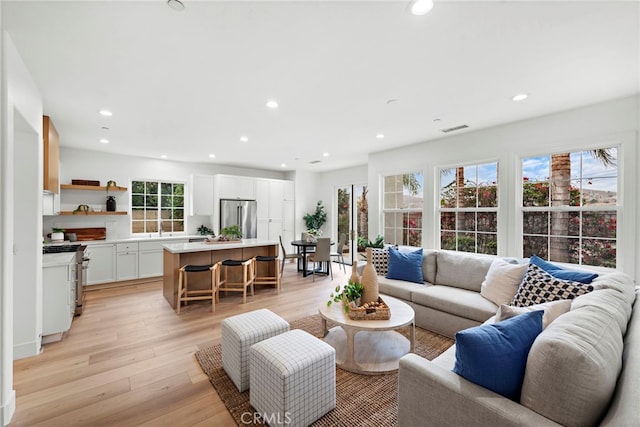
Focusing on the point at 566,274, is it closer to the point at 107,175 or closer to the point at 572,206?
the point at 572,206

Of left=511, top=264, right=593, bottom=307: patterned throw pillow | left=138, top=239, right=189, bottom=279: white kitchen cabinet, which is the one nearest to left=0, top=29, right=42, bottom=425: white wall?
left=138, top=239, right=189, bottom=279: white kitchen cabinet

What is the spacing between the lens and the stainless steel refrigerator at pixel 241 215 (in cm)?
656

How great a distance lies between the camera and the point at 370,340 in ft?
9.46

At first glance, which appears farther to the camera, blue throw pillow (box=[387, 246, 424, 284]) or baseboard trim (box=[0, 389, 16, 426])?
blue throw pillow (box=[387, 246, 424, 284])

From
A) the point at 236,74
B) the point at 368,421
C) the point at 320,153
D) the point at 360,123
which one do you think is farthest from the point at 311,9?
the point at 320,153

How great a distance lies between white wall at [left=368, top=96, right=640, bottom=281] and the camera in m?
2.93

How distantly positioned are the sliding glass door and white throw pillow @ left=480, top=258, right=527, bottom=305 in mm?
4268

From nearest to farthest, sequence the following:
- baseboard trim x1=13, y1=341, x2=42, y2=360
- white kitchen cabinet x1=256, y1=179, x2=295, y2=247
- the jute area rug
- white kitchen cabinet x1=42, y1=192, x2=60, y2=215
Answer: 1. the jute area rug
2. baseboard trim x1=13, y1=341, x2=42, y2=360
3. white kitchen cabinet x1=42, y1=192, x2=60, y2=215
4. white kitchen cabinet x1=256, y1=179, x2=295, y2=247

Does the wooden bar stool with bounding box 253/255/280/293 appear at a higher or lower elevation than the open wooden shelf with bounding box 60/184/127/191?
lower

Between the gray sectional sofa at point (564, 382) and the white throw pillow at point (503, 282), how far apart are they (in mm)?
906

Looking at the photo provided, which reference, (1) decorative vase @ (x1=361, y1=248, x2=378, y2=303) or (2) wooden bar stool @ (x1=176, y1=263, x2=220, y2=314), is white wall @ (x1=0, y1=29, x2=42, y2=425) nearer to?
(2) wooden bar stool @ (x1=176, y1=263, x2=220, y2=314)

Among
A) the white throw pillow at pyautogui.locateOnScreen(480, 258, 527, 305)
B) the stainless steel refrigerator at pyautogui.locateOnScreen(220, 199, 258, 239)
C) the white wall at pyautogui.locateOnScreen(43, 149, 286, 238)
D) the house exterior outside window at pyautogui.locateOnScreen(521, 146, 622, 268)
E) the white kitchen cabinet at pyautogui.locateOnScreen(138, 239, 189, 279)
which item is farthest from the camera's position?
the stainless steel refrigerator at pyautogui.locateOnScreen(220, 199, 258, 239)

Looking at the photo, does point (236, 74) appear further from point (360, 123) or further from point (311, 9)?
point (360, 123)

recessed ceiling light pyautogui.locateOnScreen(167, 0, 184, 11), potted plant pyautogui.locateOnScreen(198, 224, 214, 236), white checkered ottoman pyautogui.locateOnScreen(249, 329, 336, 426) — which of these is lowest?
white checkered ottoman pyautogui.locateOnScreen(249, 329, 336, 426)
